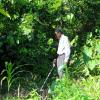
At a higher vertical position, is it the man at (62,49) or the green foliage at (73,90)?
the man at (62,49)

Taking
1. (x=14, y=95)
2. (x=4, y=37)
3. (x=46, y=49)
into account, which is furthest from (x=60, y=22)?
(x=14, y=95)

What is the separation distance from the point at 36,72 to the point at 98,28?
2.07 metres

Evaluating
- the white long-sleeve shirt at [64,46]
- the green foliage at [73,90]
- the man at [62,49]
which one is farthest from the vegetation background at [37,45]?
the white long-sleeve shirt at [64,46]

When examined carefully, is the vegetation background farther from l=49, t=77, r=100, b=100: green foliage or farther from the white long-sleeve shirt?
the white long-sleeve shirt

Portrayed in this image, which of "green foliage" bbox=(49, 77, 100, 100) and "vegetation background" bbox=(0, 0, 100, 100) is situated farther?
"vegetation background" bbox=(0, 0, 100, 100)

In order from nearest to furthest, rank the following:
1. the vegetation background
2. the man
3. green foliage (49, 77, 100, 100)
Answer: green foliage (49, 77, 100, 100), the man, the vegetation background

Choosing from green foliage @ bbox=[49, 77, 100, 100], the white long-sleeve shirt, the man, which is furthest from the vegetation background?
the white long-sleeve shirt

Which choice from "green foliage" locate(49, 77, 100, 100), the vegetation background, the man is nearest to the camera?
"green foliage" locate(49, 77, 100, 100)

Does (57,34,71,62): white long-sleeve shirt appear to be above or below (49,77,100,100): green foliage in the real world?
above

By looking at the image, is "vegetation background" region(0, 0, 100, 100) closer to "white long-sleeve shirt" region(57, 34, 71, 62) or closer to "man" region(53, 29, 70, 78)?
"man" region(53, 29, 70, 78)

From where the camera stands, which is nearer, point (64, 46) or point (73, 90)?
point (73, 90)

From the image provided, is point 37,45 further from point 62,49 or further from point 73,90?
point 73,90

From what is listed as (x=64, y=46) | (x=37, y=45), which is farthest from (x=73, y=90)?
(x=37, y=45)

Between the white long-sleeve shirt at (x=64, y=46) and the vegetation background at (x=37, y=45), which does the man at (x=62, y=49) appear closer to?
the white long-sleeve shirt at (x=64, y=46)
